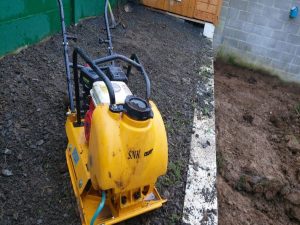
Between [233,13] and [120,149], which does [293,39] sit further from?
[120,149]

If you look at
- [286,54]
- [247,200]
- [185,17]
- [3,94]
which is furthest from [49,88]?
[286,54]

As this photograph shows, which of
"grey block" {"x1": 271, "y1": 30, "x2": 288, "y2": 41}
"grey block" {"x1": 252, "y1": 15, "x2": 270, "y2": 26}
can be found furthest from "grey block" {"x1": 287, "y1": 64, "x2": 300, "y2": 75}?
"grey block" {"x1": 252, "y1": 15, "x2": 270, "y2": 26}

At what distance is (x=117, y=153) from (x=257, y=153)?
107 inches

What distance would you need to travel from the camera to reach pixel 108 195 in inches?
73.2

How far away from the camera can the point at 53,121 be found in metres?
2.76

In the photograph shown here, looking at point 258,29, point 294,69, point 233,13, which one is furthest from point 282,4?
point 294,69

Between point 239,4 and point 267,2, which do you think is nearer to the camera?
point 267,2

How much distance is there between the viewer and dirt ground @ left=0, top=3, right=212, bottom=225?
211 cm

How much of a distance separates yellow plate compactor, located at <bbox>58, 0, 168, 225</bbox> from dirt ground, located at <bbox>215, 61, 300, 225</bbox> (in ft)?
3.94

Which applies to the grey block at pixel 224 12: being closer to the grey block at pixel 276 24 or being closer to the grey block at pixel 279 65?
the grey block at pixel 276 24

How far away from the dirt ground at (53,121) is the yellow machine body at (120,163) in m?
0.25

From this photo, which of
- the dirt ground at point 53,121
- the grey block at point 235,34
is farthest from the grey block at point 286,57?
the dirt ground at point 53,121

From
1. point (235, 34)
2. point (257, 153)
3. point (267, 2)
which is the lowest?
point (257, 153)

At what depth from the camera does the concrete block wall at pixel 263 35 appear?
610 cm
